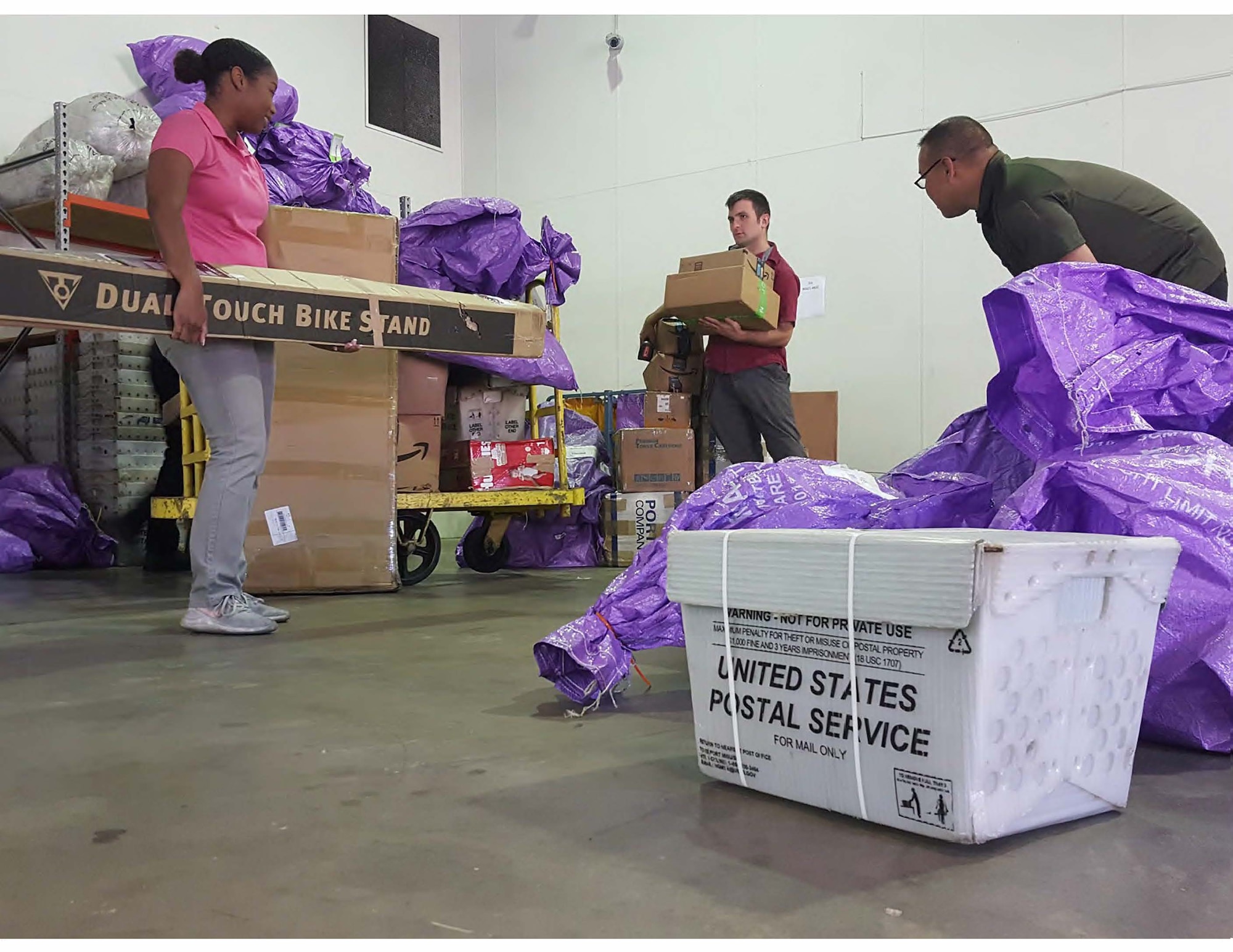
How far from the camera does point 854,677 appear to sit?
3.92 ft

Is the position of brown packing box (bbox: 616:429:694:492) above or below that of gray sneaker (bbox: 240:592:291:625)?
above

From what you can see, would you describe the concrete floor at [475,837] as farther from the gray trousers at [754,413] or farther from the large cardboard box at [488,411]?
the large cardboard box at [488,411]

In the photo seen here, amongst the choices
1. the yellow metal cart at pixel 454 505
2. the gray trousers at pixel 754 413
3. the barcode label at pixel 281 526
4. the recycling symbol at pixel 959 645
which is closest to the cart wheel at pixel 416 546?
the yellow metal cart at pixel 454 505

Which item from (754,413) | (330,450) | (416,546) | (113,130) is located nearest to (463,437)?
(416,546)

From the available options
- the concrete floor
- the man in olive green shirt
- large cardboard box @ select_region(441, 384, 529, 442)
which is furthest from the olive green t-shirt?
large cardboard box @ select_region(441, 384, 529, 442)

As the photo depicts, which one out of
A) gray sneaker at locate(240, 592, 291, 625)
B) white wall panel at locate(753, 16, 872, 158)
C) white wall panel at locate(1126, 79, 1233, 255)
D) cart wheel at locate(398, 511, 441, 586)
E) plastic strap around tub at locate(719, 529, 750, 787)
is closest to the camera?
plastic strap around tub at locate(719, 529, 750, 787)

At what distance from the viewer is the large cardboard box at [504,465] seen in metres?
4.02

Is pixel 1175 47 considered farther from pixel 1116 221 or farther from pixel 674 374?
pixel 1116 221

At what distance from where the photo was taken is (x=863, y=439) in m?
5.25

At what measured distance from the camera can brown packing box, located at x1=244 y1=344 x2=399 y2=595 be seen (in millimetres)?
3484

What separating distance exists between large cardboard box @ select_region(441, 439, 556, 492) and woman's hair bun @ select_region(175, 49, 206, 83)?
1.79 m

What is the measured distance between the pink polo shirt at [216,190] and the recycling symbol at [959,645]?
2.00 meters

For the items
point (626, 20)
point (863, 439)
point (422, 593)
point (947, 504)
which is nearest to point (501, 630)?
point (422, 593)

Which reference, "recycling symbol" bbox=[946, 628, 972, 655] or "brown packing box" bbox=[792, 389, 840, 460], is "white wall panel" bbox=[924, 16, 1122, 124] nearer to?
"brown packing box" bbox=[792, 389, 840, 460]
